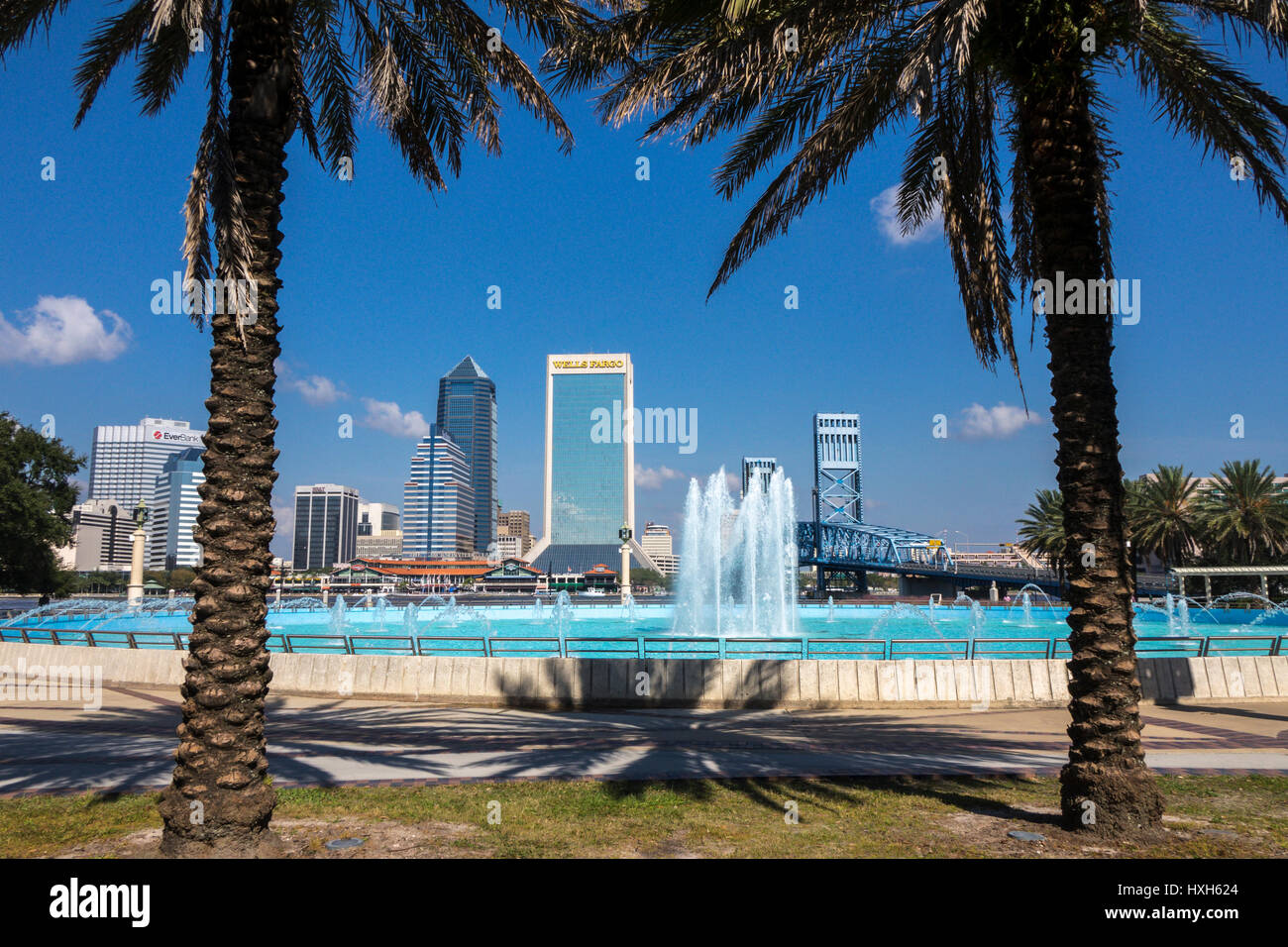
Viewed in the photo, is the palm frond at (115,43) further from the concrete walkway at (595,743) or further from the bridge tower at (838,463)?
the bridge tower at (838,463)

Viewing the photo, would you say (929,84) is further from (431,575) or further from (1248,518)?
(431,575)

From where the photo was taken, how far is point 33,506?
48656 millimetres

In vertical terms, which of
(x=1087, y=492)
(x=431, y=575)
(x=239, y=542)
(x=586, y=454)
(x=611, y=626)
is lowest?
(x=611, y=626)

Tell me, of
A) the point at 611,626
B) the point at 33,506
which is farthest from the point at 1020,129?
the point at 33,506

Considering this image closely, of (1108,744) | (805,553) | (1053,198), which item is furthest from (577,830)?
(805,553)

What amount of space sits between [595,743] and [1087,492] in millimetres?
7271

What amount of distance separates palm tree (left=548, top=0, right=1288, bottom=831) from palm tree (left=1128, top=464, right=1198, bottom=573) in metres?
52.2

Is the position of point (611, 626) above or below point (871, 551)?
below

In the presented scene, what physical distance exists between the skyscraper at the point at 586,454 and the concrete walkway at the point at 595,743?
575ft

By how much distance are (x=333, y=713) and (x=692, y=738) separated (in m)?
6.71

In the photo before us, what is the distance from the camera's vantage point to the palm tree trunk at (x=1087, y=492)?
6328 mm
